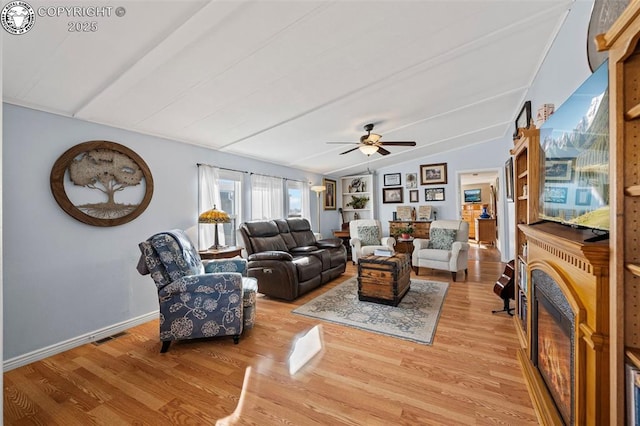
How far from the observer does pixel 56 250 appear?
7.79 ft

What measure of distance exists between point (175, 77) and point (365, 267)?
283cm

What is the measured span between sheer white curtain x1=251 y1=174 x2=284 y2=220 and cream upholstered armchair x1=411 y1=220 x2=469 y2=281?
2.72 meters

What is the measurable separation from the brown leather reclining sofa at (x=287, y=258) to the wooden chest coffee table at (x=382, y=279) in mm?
813

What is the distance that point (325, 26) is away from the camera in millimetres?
1759

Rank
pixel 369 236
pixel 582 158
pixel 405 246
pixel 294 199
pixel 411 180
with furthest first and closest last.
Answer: pixel 411 180 → pixel 294 199 → pixel 405 246 → pixel 369 236 → pixel 582 158

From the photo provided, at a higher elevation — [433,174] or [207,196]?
[433,174]

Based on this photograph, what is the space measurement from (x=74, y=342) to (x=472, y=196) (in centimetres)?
1066

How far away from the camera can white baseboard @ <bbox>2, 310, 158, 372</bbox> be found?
213cm

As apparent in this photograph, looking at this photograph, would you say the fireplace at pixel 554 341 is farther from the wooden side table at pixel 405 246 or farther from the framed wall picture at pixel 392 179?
the framed wall picture at pixel 392 179

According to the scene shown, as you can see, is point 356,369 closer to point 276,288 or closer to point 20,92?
point 276,288

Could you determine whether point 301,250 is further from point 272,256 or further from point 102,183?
point 102,183

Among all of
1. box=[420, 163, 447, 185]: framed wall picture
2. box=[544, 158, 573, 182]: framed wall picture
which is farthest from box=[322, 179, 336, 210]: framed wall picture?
box=[544, 158, 573, 182]: framed wall picture

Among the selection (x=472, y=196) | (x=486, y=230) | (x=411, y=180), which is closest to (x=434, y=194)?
(x=411, y=180)

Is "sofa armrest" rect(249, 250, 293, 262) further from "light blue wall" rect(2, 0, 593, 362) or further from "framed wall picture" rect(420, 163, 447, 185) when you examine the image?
"framed wall picture" rect(420, 163, 447, 185)
